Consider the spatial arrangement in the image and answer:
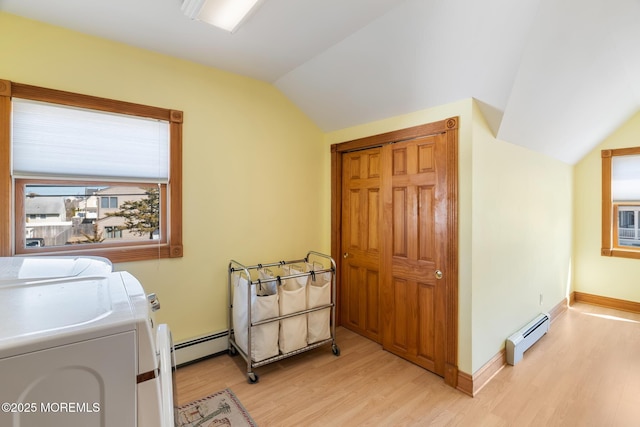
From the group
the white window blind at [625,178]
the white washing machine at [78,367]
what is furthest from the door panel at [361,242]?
the white window blind at [625,178]

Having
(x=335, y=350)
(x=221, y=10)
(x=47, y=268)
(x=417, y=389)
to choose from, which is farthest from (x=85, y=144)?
(x=417, y=389)

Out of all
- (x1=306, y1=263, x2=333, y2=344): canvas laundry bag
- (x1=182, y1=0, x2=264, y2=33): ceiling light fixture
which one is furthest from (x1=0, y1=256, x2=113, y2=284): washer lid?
(x1=306, y1=263, x2=333, y2=344): canvas laundry bag

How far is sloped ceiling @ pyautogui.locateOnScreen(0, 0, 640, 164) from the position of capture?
5.87ft

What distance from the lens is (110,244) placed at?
89.7 inches

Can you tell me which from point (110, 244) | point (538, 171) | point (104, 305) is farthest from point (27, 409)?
point (538, 171)

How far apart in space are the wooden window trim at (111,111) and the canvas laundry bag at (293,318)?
97 cm

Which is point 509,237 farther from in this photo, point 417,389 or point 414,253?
point 417,389

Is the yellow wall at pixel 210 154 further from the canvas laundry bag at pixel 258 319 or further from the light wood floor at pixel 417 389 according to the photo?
the light wood floor at pixel 417 389

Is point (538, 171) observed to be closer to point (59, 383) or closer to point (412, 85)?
point (412, 85)

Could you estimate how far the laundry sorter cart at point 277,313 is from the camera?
93.5 inches

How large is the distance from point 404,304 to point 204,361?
1.87m

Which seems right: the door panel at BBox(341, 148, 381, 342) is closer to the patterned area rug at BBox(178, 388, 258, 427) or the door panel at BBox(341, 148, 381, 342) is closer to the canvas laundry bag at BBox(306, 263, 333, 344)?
the canvas laundry bag at BBox(306, 263, 333, 344)

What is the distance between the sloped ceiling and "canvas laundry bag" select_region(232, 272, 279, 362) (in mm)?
1912

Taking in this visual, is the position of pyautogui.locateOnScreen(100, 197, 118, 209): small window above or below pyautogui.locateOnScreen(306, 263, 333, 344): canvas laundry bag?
above
